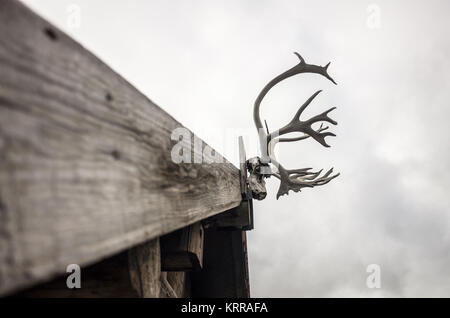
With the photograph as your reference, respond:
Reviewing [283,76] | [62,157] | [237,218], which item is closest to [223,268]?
[237,218]

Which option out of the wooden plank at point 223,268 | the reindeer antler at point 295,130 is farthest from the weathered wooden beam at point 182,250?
the reindeer antler at point 295,130

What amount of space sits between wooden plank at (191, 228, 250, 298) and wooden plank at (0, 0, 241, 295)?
8.24ft

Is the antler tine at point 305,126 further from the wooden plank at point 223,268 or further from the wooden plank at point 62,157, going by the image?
the wooden plank at point 62,157

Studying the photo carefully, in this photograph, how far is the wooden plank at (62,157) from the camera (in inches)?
14.6

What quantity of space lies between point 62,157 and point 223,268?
3.00m

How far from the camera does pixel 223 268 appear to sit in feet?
10.5

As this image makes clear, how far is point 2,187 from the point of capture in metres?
0.35

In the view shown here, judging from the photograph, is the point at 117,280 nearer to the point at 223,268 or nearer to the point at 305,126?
the point at 223,268

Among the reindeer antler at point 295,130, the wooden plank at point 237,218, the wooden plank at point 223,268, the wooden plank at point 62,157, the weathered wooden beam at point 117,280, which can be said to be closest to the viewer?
the wooden plank at point 62,157

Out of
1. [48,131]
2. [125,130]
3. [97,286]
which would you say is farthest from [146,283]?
[48,131]

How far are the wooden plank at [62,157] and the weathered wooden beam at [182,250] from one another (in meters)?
0.72

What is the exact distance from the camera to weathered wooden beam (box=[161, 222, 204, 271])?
139cm
